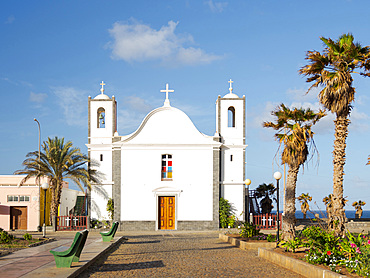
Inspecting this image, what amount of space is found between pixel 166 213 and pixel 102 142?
645 cm

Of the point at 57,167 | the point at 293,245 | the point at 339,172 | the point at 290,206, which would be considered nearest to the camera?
the point at 293,245

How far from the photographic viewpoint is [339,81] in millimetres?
16125

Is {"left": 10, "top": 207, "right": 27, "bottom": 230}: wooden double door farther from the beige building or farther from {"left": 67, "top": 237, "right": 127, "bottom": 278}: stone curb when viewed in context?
{"left": 67, "top": 237, "right": 127, "bottom": 278}: stone curb

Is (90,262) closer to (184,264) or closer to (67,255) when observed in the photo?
(67,255)

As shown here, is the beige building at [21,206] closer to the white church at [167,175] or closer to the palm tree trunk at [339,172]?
the white church at [167,175]

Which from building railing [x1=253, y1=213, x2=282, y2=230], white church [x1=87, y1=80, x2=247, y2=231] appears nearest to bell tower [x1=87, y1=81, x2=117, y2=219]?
white church [x1=87, y1=80, x2=247, y2=231]

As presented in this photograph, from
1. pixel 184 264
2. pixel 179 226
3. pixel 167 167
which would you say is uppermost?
pixel 167 167

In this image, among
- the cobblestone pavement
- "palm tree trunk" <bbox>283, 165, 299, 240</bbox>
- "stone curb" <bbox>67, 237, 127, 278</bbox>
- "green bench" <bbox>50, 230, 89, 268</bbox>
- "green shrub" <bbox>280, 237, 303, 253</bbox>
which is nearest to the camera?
"stone curb" <bbox>67, 237, 127, 278</bbox>

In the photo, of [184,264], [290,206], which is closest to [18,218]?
[290,206]

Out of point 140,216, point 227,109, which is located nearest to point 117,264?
point 140,216

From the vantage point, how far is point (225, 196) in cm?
3209

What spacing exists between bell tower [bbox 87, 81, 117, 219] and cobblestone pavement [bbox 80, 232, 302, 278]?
1376 cm

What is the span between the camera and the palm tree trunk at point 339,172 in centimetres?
1505

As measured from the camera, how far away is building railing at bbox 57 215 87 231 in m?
31.2
